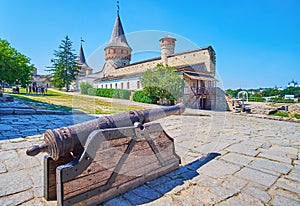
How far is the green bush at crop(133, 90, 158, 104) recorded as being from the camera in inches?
564

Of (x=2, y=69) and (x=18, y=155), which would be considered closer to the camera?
(x=18, y=155)

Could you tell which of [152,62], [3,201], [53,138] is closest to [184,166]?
[53,138]

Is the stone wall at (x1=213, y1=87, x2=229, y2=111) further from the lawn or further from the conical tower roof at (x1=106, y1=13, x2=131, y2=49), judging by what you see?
the conical tower roof at (x1=106, y1=13, x2=131, y2=49)

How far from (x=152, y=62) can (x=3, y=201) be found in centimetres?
2943

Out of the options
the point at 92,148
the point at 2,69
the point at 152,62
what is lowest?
the point at 92,148

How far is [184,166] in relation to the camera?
291cm

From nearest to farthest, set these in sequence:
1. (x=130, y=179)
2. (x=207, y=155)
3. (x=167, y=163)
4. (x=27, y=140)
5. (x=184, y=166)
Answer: (x=130, y=179) → (x=167, y=163) → (x=184, y=166) → (x=207, y=155) → (x=27, y=140)

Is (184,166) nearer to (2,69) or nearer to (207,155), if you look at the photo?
(207,155)

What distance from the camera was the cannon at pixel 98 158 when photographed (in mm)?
1654

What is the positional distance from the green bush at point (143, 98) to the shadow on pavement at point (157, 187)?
11.4m

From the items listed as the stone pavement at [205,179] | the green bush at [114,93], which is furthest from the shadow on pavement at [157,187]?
the green bush at [114,93]

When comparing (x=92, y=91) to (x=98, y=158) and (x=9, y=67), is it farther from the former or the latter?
(x=98, y=158)

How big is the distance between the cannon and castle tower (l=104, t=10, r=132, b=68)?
125ft

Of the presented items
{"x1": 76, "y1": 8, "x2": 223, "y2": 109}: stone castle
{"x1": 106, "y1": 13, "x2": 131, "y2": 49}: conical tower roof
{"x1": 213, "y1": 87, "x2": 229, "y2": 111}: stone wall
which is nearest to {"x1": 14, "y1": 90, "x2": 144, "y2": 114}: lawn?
{"x1": 76, "y1": 8, "x2": 223, "y2": 109}: stone castle
